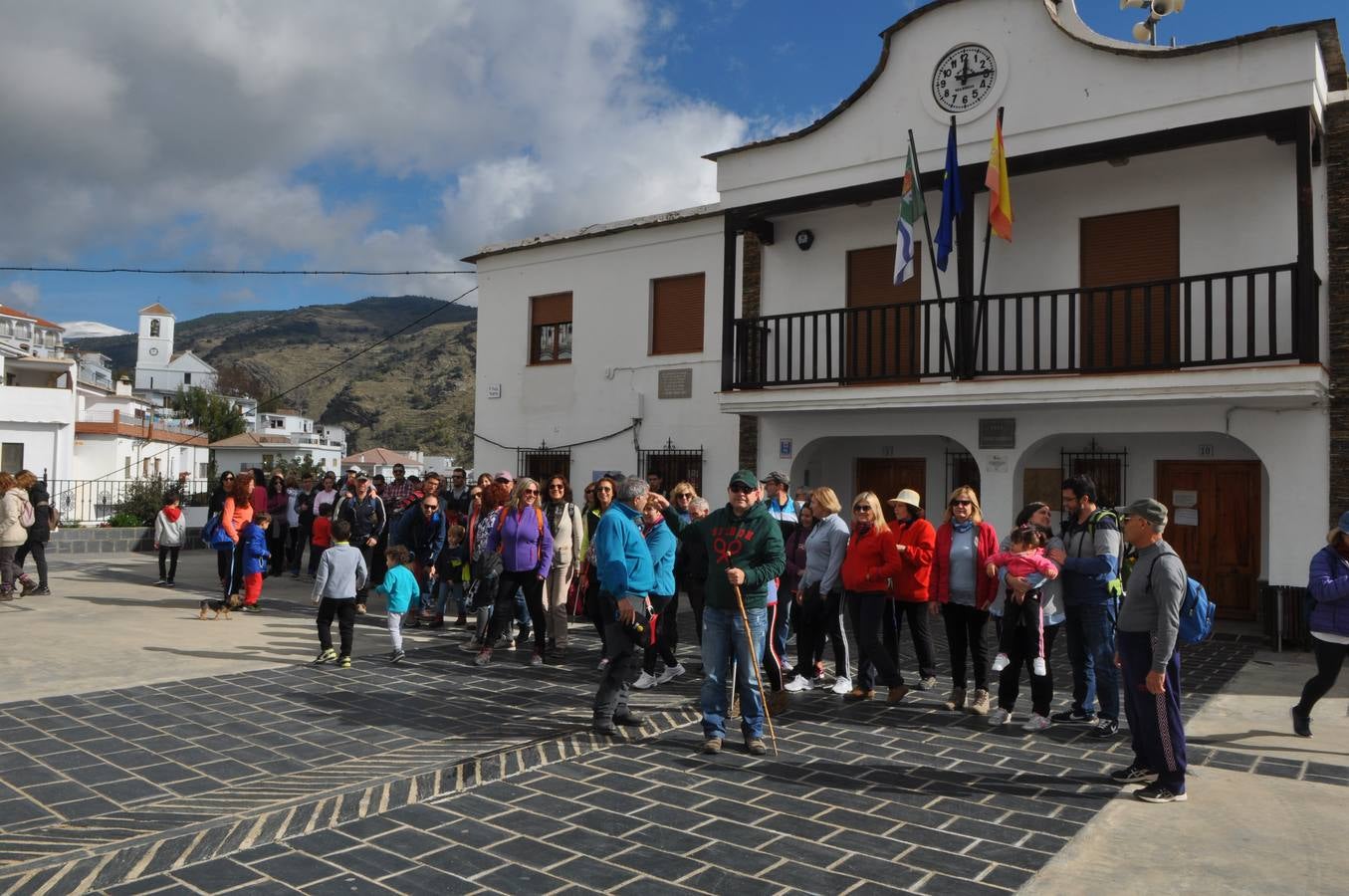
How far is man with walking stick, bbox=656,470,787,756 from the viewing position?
6.04 meters

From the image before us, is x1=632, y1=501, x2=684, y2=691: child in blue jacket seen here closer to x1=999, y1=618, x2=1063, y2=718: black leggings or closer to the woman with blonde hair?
x1=999, y1=618, x2=1063, y2=718: black leggings

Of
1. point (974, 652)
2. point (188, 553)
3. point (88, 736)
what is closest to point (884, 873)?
point (974, 652)

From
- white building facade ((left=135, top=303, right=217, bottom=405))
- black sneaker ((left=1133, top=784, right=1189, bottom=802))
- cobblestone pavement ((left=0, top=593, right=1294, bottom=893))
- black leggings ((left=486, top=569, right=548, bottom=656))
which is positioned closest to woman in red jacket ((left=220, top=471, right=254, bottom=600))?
cobblestone pavement ((left=0, top=593, right=1294, bottom=893))

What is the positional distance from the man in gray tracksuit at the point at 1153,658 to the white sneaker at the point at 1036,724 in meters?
1.11

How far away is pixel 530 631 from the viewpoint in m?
10.7

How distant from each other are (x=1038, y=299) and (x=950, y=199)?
5.47ft

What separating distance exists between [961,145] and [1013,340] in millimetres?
2646

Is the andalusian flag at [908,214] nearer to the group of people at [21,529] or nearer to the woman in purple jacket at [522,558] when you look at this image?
the woman in purple jacket at [522,558]

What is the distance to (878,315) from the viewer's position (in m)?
14.2

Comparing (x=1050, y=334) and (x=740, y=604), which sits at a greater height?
(x=1050, y=334)

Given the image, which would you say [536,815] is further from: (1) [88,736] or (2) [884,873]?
(1) [88,736]

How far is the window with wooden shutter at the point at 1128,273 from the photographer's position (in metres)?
11.9

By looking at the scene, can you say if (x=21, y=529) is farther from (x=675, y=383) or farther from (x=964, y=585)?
(x=964, y=585)

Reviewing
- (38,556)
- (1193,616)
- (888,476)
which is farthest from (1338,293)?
(38,556)
